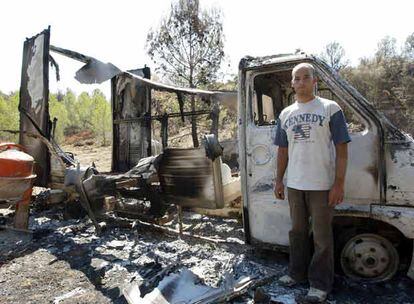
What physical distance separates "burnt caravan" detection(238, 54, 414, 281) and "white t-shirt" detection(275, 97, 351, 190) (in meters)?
0.41

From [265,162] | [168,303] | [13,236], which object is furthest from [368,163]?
[13,236]

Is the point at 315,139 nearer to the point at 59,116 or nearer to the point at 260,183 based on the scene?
the point at 260,183

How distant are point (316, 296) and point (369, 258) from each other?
2.27 feet

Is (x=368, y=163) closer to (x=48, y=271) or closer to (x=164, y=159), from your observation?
(x=164, y=159)

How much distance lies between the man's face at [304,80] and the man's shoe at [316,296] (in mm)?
1644

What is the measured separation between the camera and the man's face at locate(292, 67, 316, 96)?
10.5ft

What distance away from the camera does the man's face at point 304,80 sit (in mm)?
3191

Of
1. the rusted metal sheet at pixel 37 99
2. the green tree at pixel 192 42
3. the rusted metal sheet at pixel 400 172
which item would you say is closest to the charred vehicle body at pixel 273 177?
the rusted metal sheet at pixel 400 172

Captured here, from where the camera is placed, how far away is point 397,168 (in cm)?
335

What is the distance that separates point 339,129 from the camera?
121 inches

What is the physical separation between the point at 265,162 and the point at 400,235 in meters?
1.40

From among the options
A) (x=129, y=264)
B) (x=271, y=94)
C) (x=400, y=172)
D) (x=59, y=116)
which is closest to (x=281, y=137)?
(x=400, y=172)

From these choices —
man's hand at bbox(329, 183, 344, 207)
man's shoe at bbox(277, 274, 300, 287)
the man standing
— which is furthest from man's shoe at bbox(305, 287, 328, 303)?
man's hand at bbox(329, 183, 344, 207)

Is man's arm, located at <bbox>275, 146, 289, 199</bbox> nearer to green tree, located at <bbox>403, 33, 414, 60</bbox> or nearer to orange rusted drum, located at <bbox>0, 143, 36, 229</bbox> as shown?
orange rusted drum, located at <bbox>0, 143, 36, 229</bbox>
